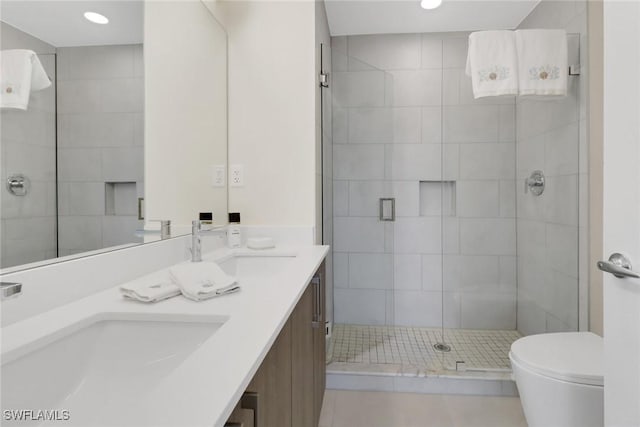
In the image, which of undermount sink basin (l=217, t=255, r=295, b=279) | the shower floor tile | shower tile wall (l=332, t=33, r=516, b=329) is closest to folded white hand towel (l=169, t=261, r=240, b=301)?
undermount sink basin (l=217, t=255, r=295, b=279)

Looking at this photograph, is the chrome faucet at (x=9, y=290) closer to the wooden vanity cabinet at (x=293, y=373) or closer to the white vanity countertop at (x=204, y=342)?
the white vanity countertop at (x=204, y=342)

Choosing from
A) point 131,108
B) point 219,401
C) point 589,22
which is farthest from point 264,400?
point 589,22

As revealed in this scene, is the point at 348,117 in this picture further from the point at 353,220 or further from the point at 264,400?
the point at 264,400

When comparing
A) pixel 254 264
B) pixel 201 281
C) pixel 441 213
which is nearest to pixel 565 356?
pixel 441 213

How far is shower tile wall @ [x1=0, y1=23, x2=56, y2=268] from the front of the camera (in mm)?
761

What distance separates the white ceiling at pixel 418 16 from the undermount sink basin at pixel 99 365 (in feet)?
7.62

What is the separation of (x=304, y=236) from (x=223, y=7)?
128cm

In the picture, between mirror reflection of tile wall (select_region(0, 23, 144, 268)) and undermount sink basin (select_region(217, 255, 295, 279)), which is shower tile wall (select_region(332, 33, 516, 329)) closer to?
undermount sink basin (select_region(217, 255, 295, 279))

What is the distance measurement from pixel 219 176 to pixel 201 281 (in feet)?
3.29

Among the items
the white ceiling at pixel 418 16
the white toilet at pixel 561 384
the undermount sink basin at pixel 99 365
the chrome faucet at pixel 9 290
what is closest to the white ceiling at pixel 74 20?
the chrome faucet at pixel 9 290

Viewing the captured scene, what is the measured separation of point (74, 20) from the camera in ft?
3.11

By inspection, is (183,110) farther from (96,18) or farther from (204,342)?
(204,342)
